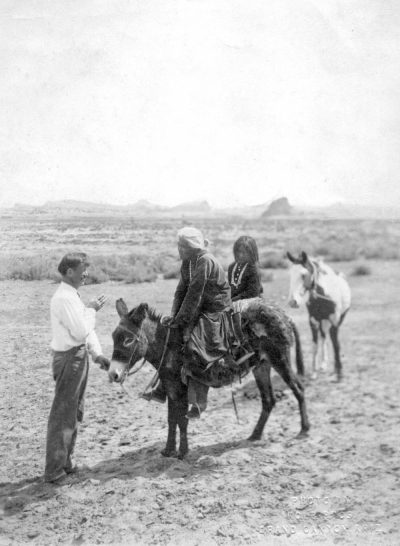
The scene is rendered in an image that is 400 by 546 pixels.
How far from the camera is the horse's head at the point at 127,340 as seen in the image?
413 cm

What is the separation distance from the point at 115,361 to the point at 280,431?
95.9 inches

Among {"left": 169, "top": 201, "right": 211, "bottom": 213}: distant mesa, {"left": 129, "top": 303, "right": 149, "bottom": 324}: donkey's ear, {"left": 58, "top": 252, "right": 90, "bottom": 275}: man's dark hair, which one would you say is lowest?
{"left": 129, "top": 303, "right": 149, "bottom": 324}: donkey's ear

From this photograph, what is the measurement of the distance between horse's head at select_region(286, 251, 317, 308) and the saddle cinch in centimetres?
260

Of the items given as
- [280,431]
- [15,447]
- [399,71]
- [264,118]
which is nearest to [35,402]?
[15,447]

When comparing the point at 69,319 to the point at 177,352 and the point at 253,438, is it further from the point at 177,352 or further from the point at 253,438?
the point at 253,438

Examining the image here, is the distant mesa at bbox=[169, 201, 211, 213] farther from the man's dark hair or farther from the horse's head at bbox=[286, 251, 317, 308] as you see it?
the man's dark hair

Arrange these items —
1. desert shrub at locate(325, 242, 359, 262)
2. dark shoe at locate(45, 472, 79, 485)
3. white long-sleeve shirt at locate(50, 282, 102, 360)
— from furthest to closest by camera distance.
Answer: desert shrub at locate(325, 242, 359, 262), dark shoe at locate(45, 472, 79, 485), white long-sleeve shirt at locate(50, 282, 102, 360)

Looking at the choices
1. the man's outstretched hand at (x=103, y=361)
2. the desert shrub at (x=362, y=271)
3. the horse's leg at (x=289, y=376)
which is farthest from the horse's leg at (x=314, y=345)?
the desert shrub at (x=362, y=271)

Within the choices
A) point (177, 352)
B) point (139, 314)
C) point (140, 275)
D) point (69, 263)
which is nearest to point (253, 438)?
point (177, 352)

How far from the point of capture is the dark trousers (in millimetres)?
3971

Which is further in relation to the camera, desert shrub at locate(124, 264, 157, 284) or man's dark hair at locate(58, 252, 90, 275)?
desert shrub at locate(124, 264, 157, 284)

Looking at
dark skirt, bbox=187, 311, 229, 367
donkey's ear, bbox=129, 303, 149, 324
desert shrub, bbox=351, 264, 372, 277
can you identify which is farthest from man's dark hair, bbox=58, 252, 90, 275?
desert shrub, bbox=351, 264, 372, 277

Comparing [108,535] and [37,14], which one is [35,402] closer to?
[108,535]

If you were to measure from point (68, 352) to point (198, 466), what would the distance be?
174 cm
